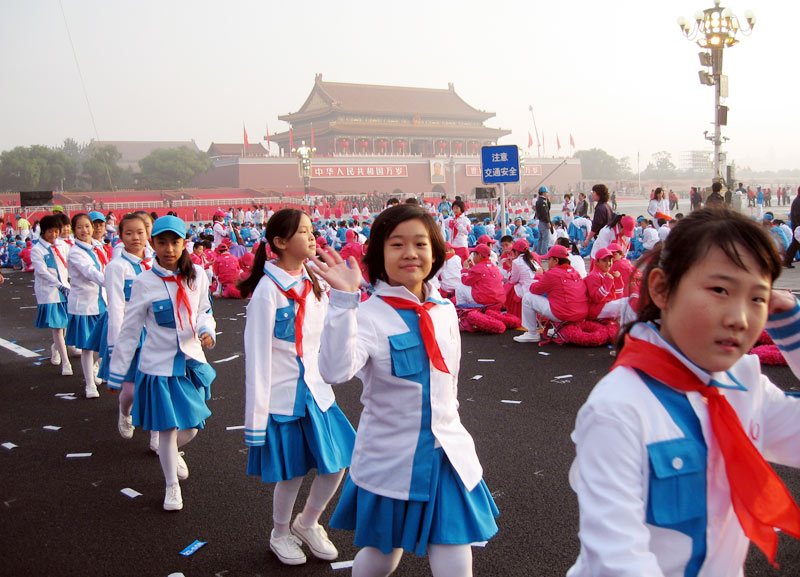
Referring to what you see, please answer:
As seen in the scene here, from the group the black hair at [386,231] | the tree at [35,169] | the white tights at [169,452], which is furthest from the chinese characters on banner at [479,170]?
the black hair at [386,231]

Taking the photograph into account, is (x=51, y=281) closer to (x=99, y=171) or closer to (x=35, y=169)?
(x=35, y=169)

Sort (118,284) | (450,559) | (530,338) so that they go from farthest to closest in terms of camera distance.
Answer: (530,338)
(118,284)
(450,559)

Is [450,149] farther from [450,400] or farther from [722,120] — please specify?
[450,400]

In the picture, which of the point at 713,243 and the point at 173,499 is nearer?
the point at 713,243

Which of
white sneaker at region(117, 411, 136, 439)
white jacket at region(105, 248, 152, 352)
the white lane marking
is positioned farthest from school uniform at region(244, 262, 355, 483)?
the white lane marking

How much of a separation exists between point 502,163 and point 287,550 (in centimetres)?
699

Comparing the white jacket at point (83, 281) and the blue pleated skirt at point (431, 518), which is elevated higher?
the white jacket at point (83, 281)

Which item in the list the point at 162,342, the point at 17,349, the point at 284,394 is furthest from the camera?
the point at 17,349

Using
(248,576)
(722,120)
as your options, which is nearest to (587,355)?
(248,576)

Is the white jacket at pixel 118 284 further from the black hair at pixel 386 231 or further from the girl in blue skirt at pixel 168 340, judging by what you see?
the black hair at pixel 386 231

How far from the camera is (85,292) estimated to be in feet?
19.4

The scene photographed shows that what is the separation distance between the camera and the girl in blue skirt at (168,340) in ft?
11.1

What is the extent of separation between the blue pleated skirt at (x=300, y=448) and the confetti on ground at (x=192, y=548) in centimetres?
53

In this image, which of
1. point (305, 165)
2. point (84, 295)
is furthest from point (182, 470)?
point (305, 165)
